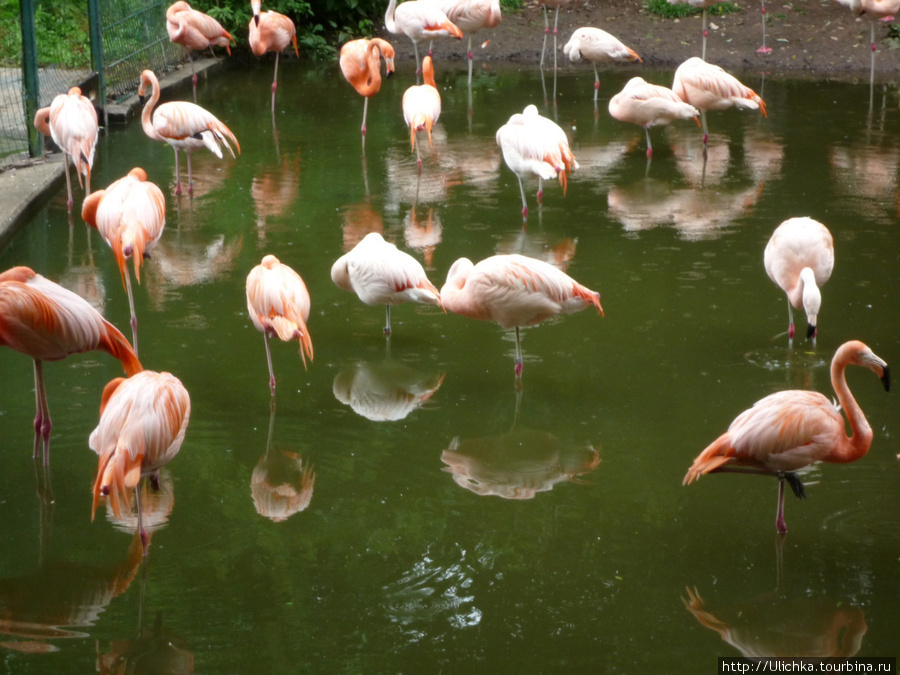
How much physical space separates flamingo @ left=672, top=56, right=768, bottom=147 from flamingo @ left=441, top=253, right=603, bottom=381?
457 cm

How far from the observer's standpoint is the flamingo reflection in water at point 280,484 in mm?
3807

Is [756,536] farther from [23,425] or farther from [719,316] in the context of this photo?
[23,425]

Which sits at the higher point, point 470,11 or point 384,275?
point 470,11

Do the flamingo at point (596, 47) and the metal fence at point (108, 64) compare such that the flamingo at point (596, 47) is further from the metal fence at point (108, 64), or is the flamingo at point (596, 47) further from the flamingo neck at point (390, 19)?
the metal fence at point (108, 64)

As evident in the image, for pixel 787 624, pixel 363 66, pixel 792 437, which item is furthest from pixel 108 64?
pixel 787 624

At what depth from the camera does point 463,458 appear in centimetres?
421

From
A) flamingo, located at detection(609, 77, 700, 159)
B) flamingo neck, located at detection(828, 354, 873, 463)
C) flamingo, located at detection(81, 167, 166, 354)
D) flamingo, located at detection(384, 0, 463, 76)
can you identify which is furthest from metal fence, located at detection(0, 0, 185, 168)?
flamingo neck, located at detection(828, 354, 873, 463)

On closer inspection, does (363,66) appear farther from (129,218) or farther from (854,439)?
(854,439)

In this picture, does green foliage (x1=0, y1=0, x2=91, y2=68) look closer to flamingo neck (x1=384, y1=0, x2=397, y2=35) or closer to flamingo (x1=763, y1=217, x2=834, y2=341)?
flamingo neck (x1=384, y1=0, x2=397, y2=35)

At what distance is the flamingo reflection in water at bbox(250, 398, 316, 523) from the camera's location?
3.81 metres

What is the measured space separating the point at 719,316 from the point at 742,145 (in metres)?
4.11

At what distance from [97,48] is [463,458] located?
7.47m

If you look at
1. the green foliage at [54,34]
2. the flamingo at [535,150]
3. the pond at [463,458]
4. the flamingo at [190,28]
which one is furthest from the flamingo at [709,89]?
the green foliage at [54,34]

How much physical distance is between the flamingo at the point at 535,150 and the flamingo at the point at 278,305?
2.80m
